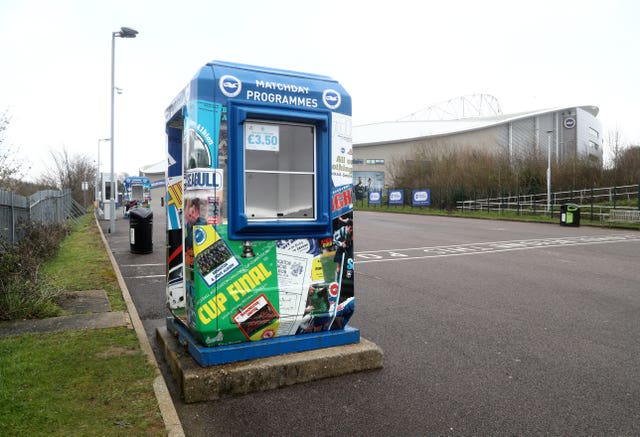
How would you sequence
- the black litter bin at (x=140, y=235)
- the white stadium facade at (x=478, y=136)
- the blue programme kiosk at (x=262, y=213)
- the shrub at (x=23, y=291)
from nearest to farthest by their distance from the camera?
1. the blue programme kiosk at (x=262, y=213)
2. the shrub at (x=23, y=291)
3. the black litter bin at (x=140, y=235)
4. the white stadium facade at (x=478, y=136)

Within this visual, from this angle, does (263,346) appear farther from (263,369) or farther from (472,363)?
(472,363)

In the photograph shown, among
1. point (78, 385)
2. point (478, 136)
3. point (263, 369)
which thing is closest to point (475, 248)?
point (263, 369)

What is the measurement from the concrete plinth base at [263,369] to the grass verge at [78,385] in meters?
0.29

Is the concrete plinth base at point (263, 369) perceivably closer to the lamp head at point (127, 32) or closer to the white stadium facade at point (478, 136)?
the lamp head at point (127, 32)

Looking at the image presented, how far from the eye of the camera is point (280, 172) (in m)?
4.76

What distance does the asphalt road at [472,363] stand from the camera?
Result: 3.88 m

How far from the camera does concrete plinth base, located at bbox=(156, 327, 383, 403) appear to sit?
427cm

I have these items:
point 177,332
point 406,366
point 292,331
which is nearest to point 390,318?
point 406,366

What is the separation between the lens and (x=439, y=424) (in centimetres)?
384

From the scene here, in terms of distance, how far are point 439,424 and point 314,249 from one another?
1851 millimetres

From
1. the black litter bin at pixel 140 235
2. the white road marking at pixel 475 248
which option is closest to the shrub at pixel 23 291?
the black litter bin at pixel 140 235

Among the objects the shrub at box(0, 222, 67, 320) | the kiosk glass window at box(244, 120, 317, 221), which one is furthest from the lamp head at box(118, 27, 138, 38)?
the kiosk glass window at box(244, 120, 317, 221)

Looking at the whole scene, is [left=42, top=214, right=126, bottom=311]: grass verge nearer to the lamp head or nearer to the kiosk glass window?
the kiosk glass window

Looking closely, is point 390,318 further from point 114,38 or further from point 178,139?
point 114,38
